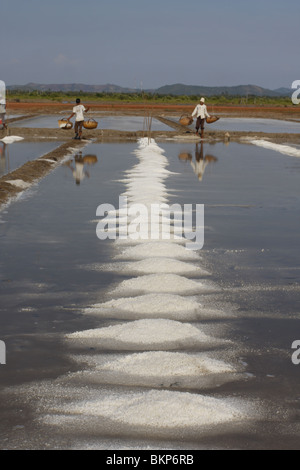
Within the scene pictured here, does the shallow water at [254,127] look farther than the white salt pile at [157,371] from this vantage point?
Yes

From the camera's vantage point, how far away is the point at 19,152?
60.5 feet

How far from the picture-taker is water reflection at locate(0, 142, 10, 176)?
561 inches

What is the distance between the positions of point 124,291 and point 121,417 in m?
2.28

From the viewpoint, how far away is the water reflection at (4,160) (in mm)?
14242

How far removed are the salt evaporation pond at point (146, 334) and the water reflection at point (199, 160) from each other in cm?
483

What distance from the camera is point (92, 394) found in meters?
3.95

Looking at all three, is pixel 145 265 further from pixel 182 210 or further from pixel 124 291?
pixel 182 210

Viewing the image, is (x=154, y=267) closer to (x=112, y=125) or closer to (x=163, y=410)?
(x=163, y=410)

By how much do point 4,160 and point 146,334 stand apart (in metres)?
12.2

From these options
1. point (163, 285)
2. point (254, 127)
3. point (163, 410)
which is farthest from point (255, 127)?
point (163, 410)

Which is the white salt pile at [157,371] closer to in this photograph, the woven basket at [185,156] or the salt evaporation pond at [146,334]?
the salt evaporation pond at [146,334]

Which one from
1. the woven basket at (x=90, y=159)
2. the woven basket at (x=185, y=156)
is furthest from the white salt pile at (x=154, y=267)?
the woven basket at (x=185, y=156)

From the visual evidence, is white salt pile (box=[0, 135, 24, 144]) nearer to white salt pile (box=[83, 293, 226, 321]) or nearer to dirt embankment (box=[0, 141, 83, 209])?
dirt embankment (box=[0, 141, 83, 209])

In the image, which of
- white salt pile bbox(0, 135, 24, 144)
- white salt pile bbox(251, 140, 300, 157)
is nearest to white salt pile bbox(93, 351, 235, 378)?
white salt pile bbox(251, 140, 300, 157)
